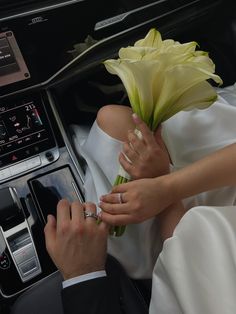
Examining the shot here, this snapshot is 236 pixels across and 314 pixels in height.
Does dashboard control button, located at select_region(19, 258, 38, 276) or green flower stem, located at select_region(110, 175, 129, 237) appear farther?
dashboard control button, located at select_region(19, 258, 38, 276)

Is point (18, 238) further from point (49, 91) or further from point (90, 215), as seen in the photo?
point (49, 91)

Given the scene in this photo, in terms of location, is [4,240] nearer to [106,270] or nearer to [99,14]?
[106,270]

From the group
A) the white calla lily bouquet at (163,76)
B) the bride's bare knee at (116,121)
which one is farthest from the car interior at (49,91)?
the white calla lily bouquet at (163,76)

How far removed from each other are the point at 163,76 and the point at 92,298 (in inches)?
13.8

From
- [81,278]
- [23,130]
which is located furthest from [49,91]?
[81,278]

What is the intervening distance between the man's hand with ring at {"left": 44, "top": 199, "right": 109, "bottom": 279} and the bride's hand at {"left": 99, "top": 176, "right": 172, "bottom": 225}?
3cm

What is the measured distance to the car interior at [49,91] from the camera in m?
0.80

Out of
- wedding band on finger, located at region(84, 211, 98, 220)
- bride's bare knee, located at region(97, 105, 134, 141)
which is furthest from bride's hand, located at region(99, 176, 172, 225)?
bride's bare knee, located at region(97, 105, 134, 141)

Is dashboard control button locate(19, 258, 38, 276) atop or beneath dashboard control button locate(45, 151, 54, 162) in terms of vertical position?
beneath

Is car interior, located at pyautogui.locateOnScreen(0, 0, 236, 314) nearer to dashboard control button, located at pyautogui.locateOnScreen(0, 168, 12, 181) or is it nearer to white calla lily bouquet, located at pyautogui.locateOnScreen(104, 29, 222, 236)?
dashboard control button, located at pyautogui.locateOnScreen(0, 168, 12, 181)

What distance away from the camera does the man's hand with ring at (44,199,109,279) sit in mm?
618

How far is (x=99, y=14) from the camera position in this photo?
0.90m

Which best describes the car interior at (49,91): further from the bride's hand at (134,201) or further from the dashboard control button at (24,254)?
the bride's hand at (134,201)

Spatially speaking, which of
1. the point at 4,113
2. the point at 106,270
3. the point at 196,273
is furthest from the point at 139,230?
the point at 4,113
